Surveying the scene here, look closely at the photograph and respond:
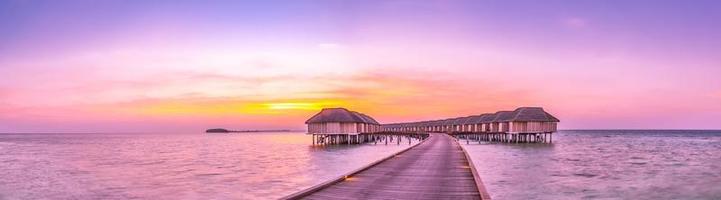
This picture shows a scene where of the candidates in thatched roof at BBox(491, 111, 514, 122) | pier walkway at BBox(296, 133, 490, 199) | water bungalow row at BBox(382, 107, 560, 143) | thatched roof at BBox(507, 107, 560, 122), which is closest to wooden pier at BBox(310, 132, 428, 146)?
water bungalow row at BBox(382, 107, 560, 143)

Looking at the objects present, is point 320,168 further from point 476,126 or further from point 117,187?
point 476,126

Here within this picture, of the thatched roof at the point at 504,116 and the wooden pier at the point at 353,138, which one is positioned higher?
the thatched roof at the point at 504,116

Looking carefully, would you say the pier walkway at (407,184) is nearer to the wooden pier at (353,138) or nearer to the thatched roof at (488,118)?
the wooden pier at (353,138)

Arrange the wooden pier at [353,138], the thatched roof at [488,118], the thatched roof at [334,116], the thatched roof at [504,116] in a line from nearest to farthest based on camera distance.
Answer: the thatched roof at [334,116] → the wooden pier at [353,138] → the thatched roof at [504,116] → the thatched roof at [488,118]

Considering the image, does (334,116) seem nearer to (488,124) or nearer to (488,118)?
(488,118)

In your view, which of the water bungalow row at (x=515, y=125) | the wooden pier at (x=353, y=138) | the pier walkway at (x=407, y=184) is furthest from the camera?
the water bungalow row at (x=515, y=125)

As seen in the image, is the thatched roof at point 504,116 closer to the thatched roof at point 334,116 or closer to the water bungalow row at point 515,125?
the water bungalow row at point 515,125

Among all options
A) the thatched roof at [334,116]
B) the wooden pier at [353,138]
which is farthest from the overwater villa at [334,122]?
the wooden pier at [353,138]

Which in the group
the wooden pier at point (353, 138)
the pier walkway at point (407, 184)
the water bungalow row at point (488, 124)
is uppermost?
the water bungalow row at point (488, 124)

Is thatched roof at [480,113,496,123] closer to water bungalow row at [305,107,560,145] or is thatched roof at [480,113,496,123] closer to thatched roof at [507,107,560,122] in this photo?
water bungalow row at [305,107,560,145]

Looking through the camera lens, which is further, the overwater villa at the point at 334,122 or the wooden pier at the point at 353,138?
the wooden pier at the point at 353,138

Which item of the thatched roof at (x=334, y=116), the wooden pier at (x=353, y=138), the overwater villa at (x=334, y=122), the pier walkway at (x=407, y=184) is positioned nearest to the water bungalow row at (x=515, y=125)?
the wooden pier at (x=353, y=138)

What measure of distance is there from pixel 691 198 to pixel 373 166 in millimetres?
12610

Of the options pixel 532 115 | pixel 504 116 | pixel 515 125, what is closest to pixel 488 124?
pixel 504 116
